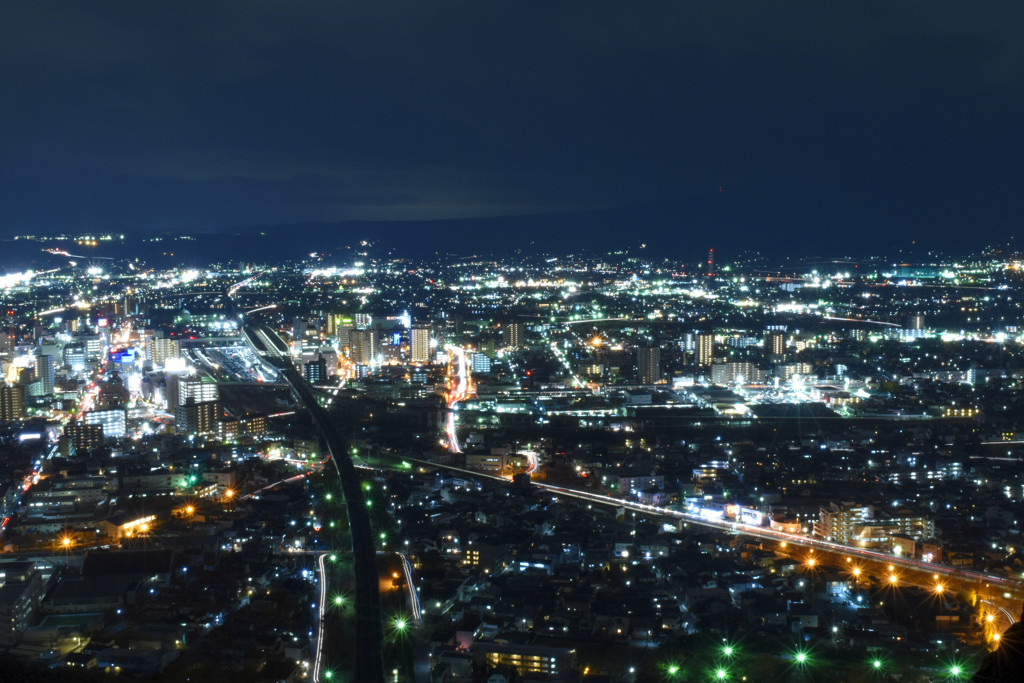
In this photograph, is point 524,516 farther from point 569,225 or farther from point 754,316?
point 569,225

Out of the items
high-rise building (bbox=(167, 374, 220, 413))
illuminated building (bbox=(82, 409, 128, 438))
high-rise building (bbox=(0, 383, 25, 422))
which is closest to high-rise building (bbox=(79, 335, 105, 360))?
high-rise building (bbox=(167, 374, 220, 413))

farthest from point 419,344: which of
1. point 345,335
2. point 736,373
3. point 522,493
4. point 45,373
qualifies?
point 522,493

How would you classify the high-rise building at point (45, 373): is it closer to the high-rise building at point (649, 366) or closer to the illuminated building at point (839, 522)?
the high-rise building at point (649, 366)

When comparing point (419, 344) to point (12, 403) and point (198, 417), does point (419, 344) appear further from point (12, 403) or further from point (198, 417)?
point (12, 403)

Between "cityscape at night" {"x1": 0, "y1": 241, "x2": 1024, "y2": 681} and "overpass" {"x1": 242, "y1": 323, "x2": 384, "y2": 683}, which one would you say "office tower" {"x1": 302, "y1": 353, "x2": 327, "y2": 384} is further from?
"overpass" {"x1": 242, "y1": 323, "x2": 384, "y2": 683}

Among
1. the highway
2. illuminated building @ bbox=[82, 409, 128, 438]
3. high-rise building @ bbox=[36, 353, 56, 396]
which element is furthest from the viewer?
high-rise building @ bbox=[36, 353, 56, 396]

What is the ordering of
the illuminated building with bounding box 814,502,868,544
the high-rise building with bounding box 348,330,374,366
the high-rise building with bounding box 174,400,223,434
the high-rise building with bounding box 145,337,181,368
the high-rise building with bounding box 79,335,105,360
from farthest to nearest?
the high-rise building with bounding box 348,330,374,366 → the high-rise building with bounding box 79,335,105,360 → the high-rise building with bounding box 145,337,181,368 → the high-rise building with bounding box 174,400,223,434 → the illuminated building with bounding box 814,502,868,544
